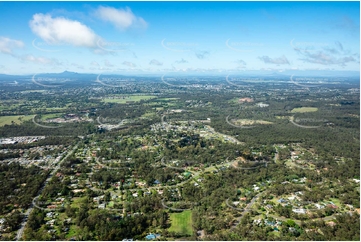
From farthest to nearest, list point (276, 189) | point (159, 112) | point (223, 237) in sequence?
point (159, 112) → point (276, 189) → point (223, 237)

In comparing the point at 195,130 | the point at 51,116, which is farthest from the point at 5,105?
the point at 195,130

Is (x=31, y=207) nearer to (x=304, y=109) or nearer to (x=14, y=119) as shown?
(x=14, y=119)

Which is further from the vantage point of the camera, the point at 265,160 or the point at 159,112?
the point at 159,112

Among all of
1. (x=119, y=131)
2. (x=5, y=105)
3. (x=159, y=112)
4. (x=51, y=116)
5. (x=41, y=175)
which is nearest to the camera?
(x=41, y=175)

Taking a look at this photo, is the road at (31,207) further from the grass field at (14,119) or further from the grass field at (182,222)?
the grass field at (14,119)

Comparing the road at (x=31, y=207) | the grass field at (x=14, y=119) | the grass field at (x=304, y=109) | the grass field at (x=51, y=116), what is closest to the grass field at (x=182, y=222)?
the road at (x=31, y=207)

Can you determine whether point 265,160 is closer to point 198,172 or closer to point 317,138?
point 198,172

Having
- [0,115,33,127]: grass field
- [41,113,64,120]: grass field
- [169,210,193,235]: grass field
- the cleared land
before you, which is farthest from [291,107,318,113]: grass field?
[0,115,33,127]: grass field

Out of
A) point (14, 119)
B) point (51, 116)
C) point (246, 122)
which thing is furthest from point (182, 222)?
point (14, 119)
